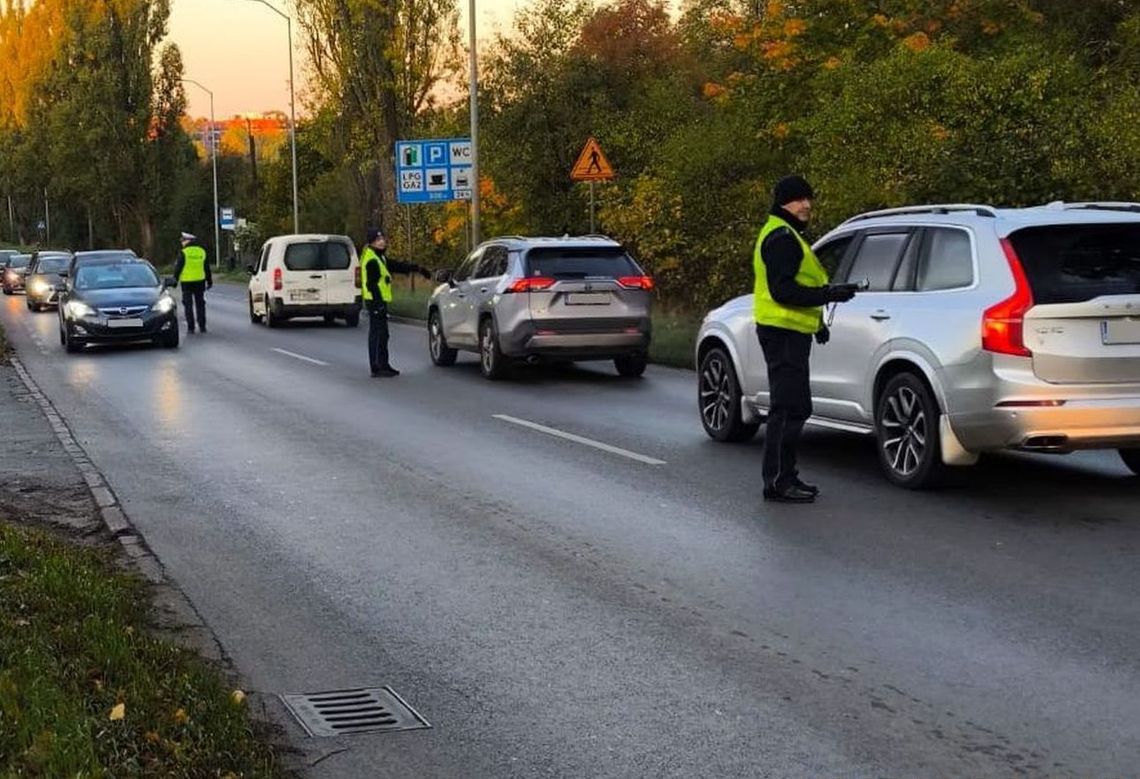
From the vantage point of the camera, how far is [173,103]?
75000 millimetres

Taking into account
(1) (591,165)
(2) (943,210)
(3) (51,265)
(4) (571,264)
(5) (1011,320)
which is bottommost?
(3) (51,265)

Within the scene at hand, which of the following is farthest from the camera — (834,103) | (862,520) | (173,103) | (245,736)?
(173,103)

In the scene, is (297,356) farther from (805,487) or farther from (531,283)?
(805,487)

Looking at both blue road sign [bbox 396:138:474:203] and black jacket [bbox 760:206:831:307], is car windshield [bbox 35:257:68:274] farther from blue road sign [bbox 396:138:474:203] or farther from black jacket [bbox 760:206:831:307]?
black jacket [bbox 760:206:831:307]

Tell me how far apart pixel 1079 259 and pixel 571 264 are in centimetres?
870

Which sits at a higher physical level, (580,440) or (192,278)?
(192,278)

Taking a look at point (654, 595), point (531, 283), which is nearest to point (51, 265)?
point (531, 283)

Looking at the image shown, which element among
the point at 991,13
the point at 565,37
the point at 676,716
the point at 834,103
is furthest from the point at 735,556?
the point at 565,37

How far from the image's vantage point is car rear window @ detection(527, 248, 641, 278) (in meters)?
16.8

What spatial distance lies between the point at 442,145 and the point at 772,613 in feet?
90.3

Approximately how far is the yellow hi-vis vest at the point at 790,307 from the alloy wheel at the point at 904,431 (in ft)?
2.63

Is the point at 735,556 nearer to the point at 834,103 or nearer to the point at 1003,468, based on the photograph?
the point at 1003,468

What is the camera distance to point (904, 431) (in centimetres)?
940

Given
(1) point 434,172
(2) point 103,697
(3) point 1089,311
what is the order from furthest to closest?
1. (1) point 434,172
2. (3) point 1089,311
3. (2) point 103,697
